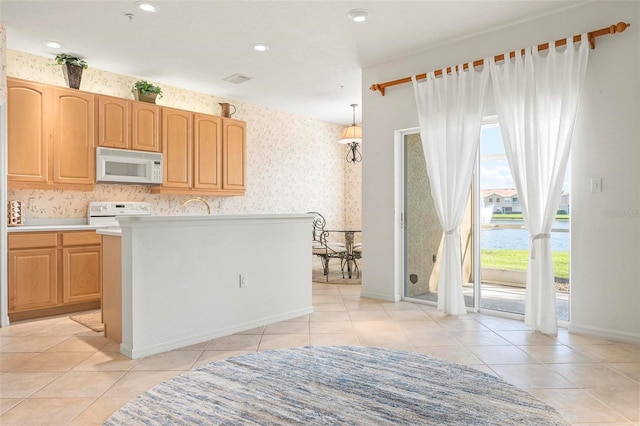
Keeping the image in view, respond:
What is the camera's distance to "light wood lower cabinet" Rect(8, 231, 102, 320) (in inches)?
154

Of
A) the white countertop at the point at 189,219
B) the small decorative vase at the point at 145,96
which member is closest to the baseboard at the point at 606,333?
the white countertop at the point at 189,219

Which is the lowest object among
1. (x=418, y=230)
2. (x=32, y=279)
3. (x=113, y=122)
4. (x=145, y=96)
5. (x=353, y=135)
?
(x=32, y=279)

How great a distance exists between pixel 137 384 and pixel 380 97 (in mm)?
3749

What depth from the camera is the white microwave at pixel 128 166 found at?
463 centimetres

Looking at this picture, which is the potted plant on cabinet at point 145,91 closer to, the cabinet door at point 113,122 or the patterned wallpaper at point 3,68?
the cabinet door at point 113,122

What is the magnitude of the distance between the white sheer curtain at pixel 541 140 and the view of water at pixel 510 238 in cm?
31

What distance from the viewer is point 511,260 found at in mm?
4129

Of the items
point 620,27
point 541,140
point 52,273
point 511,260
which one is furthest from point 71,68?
point 620,27

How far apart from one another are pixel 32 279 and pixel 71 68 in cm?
224

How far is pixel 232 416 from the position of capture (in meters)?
2.06

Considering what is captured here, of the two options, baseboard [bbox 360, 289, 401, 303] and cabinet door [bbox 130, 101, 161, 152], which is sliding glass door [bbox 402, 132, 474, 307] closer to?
baseboard [bbox 360, 289, 401, 303]

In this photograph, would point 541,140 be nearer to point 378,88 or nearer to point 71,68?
point 378,88

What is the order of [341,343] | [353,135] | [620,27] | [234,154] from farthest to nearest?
[353,135], [234,154], [341,343], [620,27]

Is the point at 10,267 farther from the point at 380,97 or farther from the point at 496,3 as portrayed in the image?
the point at 496,3
